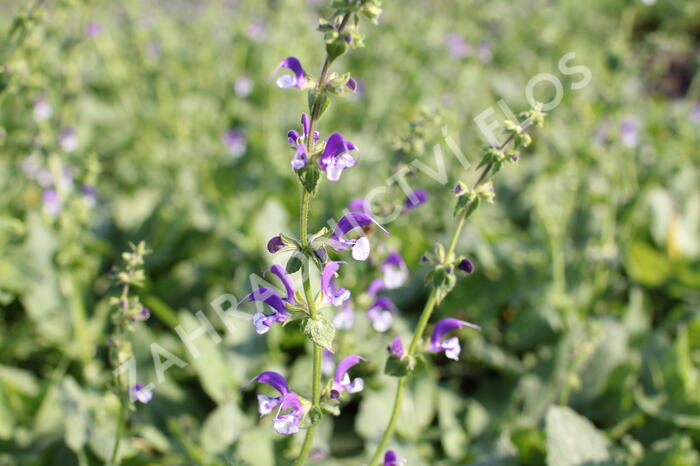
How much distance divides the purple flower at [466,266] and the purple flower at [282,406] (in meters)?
0.67

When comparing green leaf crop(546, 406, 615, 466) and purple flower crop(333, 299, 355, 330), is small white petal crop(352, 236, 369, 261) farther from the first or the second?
green leaf crop(546, 406, 615, 466)

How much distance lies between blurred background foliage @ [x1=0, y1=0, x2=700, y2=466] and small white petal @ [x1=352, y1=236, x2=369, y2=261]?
3.28 feet

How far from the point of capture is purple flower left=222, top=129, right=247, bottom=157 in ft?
16.7

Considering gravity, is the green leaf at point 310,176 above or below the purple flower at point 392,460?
above

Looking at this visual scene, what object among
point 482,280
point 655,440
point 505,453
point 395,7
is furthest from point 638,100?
point 505,453

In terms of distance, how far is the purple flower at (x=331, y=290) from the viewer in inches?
72.7

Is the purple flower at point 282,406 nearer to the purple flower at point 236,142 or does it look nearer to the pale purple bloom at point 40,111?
the pale purple bloom at point 40,111

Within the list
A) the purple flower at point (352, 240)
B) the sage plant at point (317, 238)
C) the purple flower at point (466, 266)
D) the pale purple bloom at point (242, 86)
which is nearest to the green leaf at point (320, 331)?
the sage plant at point (317, 238)

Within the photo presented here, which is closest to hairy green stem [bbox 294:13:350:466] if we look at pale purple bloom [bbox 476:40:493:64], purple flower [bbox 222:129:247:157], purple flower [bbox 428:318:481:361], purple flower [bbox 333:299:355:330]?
purple flower [bbox 428:318:481:361]

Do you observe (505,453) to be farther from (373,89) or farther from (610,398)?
(373,89)

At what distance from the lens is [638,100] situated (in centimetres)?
699

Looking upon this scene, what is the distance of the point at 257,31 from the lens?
6.10m

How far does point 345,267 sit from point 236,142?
5.55 feet

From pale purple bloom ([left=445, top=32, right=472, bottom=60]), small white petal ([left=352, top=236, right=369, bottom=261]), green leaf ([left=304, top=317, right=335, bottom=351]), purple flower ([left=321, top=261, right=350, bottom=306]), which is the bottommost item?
green leaf ([left=304, top=317, right=335, bottom=351])
